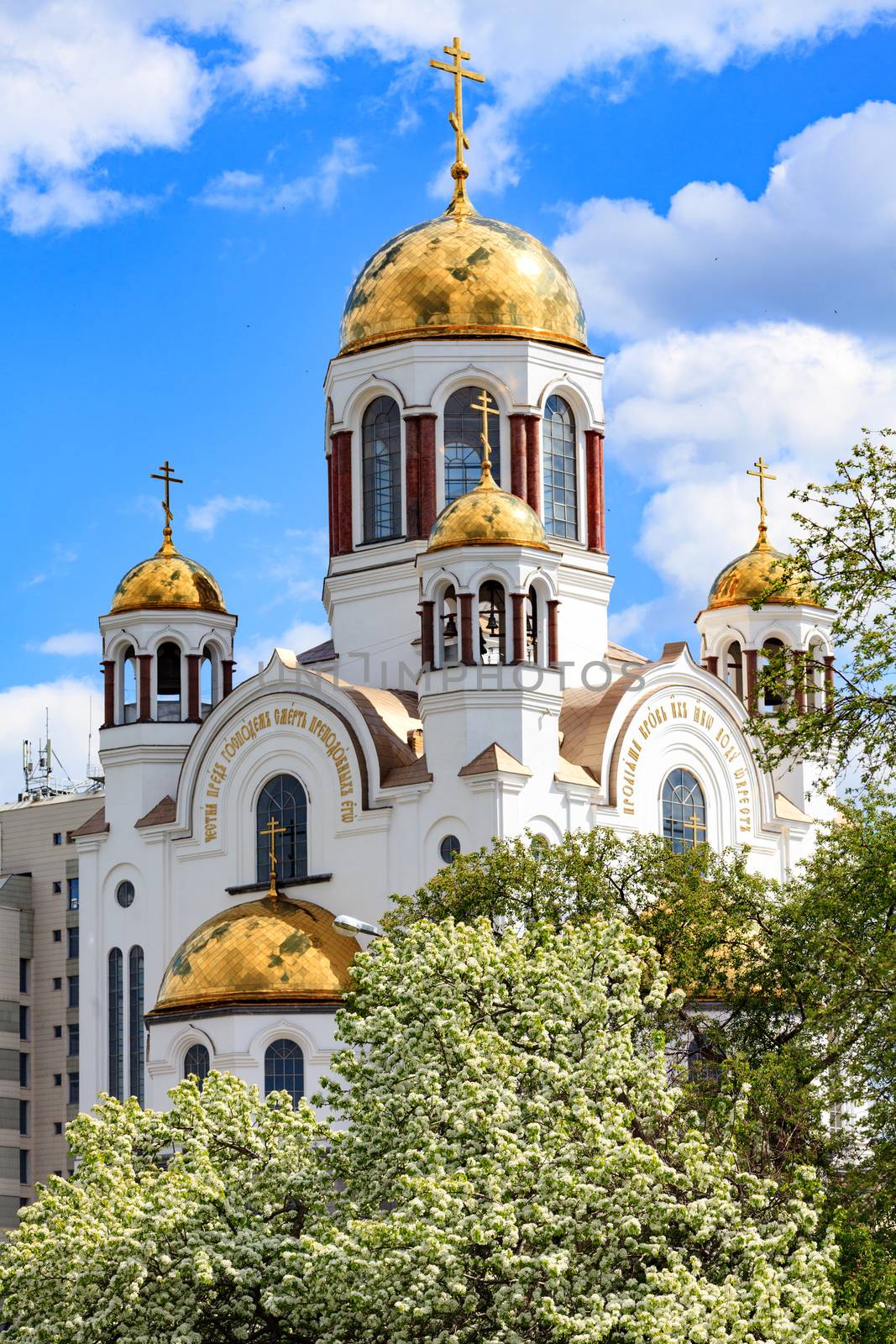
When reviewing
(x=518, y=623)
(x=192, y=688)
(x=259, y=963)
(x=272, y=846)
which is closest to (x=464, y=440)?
(x=192, y=688)

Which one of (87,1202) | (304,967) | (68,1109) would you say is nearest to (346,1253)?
(87,1202)

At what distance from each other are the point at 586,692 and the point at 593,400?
4.97 m

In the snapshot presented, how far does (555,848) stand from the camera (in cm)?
3130

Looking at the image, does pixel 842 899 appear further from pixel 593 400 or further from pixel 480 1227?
pixel 593 400

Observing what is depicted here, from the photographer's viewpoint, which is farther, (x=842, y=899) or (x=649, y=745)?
(x=649, y=745)

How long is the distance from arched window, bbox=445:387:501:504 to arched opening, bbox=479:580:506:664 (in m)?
3.14

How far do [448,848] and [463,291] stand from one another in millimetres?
9310

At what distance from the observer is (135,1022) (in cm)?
3828

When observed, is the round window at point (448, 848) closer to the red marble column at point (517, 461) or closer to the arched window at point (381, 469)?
the red marble column at point (517, 461)

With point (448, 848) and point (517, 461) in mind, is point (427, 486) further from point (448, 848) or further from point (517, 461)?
point (448, 848)

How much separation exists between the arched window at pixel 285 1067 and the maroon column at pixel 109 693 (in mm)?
7044

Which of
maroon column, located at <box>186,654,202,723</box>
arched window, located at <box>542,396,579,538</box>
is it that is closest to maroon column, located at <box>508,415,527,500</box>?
arched window, located at <box>542,396,579,538</box>

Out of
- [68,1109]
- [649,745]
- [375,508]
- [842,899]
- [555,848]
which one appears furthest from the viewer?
[68,1109]

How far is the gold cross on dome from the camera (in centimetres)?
3700
